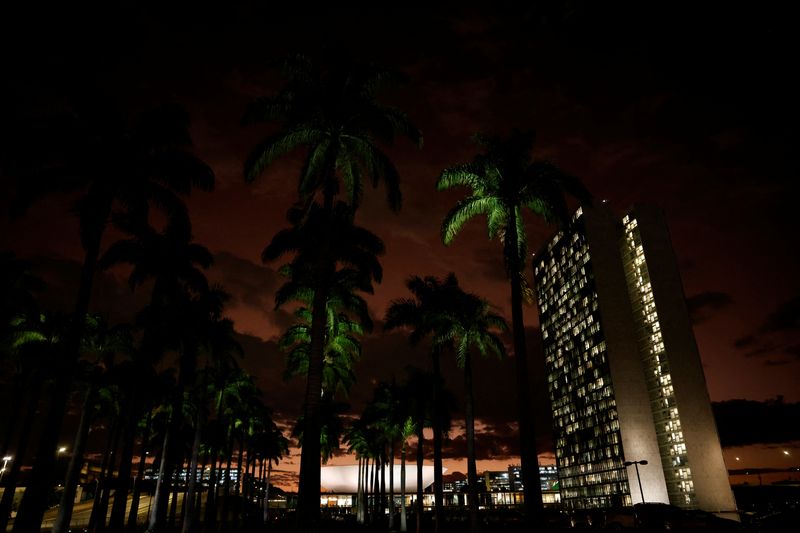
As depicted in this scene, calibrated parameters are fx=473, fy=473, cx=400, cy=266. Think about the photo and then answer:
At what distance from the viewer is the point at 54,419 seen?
16625 millimetres

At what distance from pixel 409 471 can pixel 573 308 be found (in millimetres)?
72379

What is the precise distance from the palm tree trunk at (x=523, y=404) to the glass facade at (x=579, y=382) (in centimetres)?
11615

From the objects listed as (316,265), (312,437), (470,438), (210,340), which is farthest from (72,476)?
(470,438)

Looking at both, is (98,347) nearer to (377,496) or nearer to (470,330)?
(470,330)

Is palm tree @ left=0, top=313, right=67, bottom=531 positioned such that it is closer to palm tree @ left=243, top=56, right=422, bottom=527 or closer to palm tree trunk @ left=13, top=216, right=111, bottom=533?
palm tree trunk @ left=13, top=216, right=111, bottom=533

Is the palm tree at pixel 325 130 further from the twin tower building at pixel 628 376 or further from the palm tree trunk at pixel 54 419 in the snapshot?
the twin tower building at pixel 628 376

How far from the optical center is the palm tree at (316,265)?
55.0 ft

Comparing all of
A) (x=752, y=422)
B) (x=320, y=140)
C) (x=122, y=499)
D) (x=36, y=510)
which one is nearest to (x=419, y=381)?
(x=122, y=499)

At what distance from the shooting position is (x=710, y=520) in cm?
2034

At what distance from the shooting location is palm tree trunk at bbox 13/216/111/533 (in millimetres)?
15164

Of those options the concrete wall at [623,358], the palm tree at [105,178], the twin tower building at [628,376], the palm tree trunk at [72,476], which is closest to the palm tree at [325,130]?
the palm tree at [105,178]

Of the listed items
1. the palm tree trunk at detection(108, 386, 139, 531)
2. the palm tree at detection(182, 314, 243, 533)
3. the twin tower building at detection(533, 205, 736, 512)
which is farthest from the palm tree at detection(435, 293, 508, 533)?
the twin tower building at detection(533, 205, 736, 512)

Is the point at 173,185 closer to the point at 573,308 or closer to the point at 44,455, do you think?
the point at 44,455

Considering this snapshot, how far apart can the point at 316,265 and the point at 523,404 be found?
410 inches
